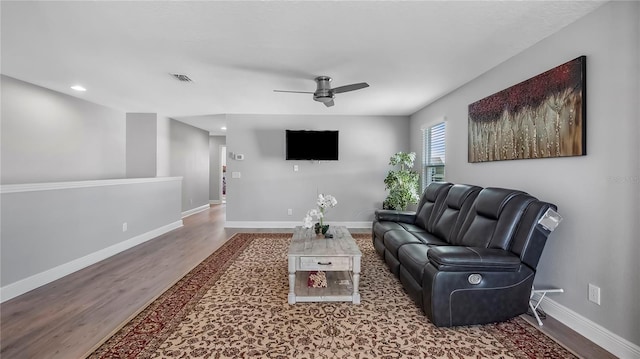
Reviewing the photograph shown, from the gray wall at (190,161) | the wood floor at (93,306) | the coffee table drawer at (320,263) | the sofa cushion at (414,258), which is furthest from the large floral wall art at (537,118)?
the gray wall at (190,161)

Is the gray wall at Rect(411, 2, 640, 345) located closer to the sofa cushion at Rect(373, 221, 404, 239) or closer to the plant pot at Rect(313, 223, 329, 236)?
the sofa cushion at Rect(373, 221, 404, 239)

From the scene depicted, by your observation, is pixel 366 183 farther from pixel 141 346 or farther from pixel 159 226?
pixel 141 346

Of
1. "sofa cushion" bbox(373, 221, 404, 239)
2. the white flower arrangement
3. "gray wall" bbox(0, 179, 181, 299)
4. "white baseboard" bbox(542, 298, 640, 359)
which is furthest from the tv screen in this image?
"white baseboard" bbox(542, 298, 640, 359)

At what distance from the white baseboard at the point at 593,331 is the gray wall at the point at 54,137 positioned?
6025 mm

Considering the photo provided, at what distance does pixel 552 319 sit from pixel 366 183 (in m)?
3.83

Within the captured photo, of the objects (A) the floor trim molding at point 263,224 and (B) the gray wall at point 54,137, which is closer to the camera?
(B) the gray wall at point 54,137

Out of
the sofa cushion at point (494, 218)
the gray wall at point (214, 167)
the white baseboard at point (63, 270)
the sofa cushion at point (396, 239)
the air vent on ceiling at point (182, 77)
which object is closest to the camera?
the sofa cushion at point (494, 218)

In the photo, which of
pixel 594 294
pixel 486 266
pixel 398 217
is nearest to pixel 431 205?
pixel 398 217

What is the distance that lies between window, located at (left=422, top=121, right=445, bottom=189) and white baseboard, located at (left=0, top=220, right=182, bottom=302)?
516cm

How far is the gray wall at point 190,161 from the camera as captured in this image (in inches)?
251

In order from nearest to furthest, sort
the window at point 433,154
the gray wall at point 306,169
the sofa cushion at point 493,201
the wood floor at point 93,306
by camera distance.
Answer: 1. the wood floor at point 93,306
2. the sofa cushion at point 493,201
3. the window at point 433,154
4. the gray wall at point 306,169

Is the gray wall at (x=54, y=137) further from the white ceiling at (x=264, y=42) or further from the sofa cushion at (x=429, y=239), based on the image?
the sofa cushion at (x=429, y=239)

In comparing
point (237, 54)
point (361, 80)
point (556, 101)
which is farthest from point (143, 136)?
point (556, 101)

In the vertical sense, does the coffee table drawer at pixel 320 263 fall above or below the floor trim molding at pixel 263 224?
above
